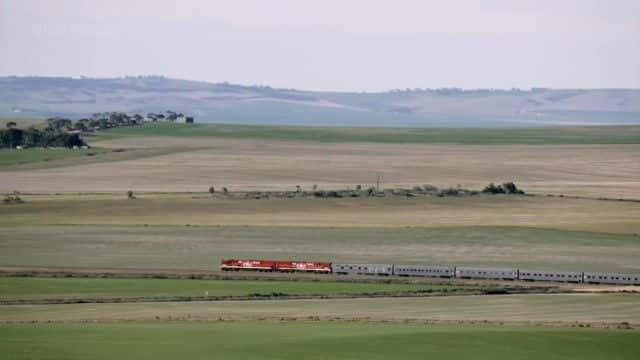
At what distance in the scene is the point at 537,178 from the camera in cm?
9106

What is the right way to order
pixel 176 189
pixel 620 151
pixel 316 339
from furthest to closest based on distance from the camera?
pixel 620 151 < pixel 176 189 < pixel 316 339

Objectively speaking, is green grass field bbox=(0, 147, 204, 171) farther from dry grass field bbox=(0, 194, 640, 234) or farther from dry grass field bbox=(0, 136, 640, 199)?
dry grass field bbox=(0, 194, 640, 234)

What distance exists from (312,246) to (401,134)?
90962 mm

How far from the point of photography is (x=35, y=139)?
111 meters

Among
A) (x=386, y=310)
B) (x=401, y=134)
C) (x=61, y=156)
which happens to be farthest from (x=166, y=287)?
(x=401, y=134)

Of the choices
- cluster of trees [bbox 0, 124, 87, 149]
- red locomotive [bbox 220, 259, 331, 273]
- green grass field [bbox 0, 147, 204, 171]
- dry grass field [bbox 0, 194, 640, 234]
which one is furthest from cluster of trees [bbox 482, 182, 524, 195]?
cluster of trees [bbox 0, 124, 87, 149]

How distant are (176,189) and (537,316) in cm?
4119

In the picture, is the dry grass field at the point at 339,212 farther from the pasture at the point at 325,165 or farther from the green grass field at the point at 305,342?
the green grass field at the point at 305,342

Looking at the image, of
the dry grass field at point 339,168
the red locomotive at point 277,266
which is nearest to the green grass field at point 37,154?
the dry grass field at point 339,168

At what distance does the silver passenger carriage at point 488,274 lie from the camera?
2053 inches

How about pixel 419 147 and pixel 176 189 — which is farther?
pixel 419 147

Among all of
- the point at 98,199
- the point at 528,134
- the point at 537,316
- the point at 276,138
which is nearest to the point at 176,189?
the point at 98,199

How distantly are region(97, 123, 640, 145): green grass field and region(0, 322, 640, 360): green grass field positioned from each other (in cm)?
8609

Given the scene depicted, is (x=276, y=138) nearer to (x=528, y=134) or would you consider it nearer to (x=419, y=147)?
(x=419, y=147)
